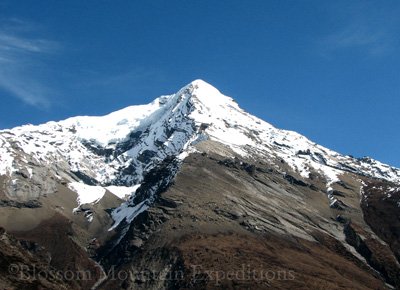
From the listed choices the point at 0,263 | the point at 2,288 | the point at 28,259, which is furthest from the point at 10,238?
the point at 2,288

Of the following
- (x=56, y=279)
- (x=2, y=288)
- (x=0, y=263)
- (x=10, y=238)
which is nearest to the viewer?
(x=2, y=288)

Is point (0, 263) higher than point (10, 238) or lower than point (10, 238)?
lower

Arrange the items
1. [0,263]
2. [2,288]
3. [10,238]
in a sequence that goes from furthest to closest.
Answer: [10,238], [0,263], [2,288]

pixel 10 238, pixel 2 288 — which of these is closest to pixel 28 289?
pixel 2 288

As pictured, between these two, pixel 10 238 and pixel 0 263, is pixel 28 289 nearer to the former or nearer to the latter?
pixel 0 263

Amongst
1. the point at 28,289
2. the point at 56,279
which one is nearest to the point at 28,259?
the point at 56,279

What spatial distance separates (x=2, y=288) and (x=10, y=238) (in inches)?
1207

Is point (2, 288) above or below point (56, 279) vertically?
below

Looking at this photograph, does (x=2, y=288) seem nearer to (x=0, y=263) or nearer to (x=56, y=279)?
(x=0, y=263)

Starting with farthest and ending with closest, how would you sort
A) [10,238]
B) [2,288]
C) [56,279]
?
[10,238] < [56,279] < [2,288]

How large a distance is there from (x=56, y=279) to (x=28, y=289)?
15712 millimetres

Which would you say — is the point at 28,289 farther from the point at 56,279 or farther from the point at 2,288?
the point at 56,279

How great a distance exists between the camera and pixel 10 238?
148 meters

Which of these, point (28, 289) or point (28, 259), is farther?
point (28, 259)
